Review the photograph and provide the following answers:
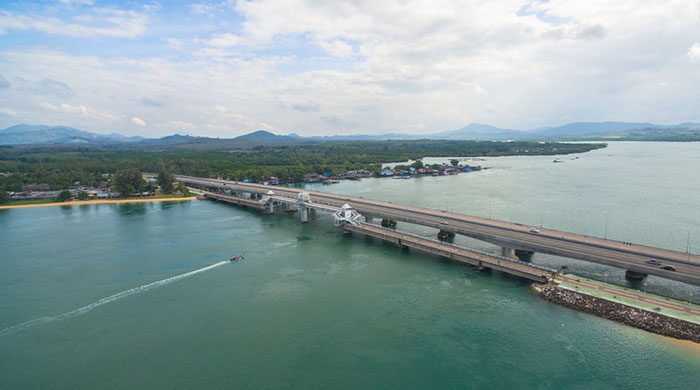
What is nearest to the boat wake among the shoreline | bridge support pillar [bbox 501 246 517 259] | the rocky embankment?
bridge support pillar [bbox 501 246 517 259]

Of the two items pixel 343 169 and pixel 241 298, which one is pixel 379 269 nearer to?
pixel 241 298

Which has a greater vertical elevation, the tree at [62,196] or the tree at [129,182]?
the tree at [129,182]

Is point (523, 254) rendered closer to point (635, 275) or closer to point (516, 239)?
point (516, 239)

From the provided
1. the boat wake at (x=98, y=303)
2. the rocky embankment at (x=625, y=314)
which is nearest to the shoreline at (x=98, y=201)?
the boat wake at (x=98, y=303)

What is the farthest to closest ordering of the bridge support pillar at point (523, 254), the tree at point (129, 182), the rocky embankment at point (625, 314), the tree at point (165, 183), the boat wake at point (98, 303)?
1. the tree at point (165, 183)
2. the tree at point (129, 182)
3. the bridge support pillar at point (523, 254)
4. the boat wake at point (98, 303)
5. the rocky embankment at point (625, 314)

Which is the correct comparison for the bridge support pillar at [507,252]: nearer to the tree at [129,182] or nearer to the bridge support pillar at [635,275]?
the bridge support pillar at [635,275]

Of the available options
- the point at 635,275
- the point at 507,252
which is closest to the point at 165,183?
the point at 507,252
